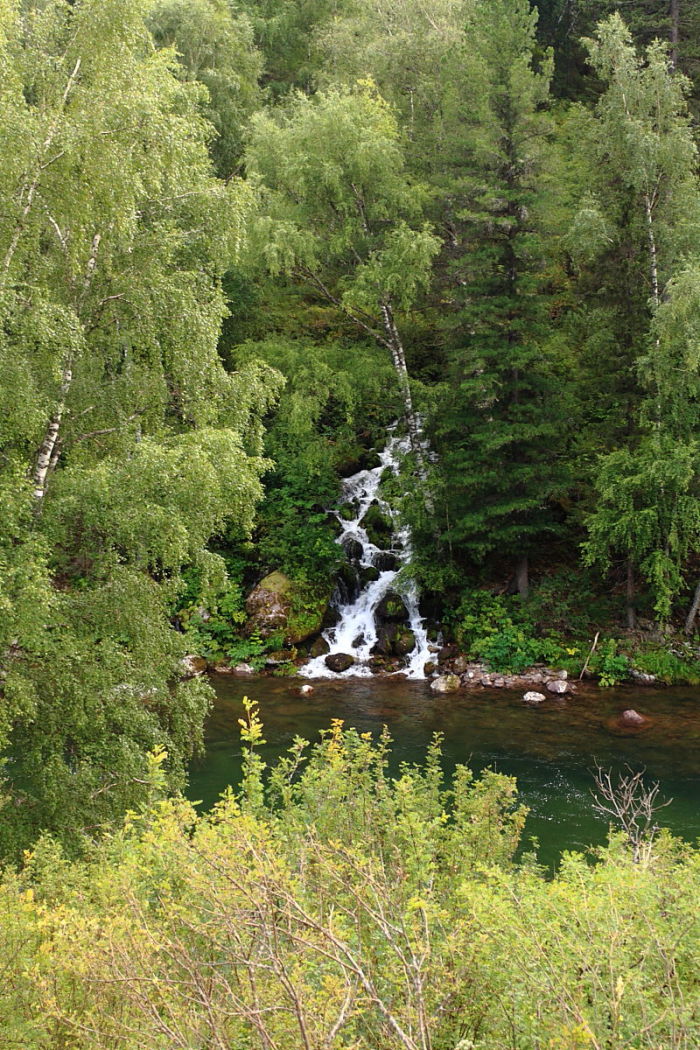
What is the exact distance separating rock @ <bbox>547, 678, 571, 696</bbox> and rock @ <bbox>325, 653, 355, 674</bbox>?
4533 mm

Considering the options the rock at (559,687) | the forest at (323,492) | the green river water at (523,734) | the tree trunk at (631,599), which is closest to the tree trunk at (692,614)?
the forest at (323,492)

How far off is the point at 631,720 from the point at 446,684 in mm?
3906

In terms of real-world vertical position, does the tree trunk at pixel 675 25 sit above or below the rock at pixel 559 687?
above

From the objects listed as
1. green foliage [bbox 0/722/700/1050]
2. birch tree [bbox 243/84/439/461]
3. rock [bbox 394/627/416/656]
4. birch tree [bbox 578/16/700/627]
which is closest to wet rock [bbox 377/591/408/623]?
rock [bbox 394/627/416/656]

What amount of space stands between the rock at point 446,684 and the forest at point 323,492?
1.21 metres

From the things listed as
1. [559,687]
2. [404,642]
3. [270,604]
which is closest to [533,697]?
[559,687]

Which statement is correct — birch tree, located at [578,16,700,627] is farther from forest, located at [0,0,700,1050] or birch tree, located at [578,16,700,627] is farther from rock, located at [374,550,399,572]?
rock, located at [374,550,399,572]

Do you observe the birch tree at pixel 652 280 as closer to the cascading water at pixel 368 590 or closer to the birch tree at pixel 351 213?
→ the birch tree at pixel 351 213

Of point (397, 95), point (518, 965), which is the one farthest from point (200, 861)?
point (397, 95)

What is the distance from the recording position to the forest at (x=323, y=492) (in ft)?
12.4

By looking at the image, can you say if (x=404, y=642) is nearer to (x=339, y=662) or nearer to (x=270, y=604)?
(x=339, y=662)

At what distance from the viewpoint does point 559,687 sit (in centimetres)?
1572

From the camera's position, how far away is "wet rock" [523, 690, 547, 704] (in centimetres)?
1534

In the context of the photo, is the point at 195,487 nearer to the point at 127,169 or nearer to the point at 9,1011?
the point at 127,169
